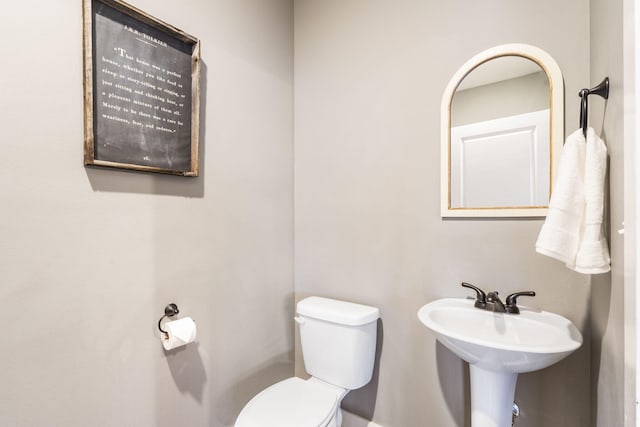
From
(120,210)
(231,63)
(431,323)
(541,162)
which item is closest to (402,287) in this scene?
(431,323)

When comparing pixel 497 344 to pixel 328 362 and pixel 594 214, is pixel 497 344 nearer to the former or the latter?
pixel 594 214

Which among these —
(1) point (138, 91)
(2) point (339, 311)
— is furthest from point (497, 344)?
(1) point (138, 91)

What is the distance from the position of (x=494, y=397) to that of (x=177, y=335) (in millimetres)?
1203

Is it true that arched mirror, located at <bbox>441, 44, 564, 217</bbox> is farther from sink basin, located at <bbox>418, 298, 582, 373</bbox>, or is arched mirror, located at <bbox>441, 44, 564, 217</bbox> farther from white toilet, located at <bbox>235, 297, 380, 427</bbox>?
white toilet, located at <bbox>235, 297, 380, 427</bbox>

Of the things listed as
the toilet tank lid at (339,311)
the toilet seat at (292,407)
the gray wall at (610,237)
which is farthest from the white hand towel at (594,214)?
the toilet seat at (292,407)

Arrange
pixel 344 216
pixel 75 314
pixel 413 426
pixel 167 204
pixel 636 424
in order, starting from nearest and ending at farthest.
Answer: pixel 636 424, pixel 75 314, pixel 167 204, pixel 413 426, pixel 344 216

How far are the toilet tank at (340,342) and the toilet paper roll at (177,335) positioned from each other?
0.55 metres

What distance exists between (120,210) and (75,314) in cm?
38

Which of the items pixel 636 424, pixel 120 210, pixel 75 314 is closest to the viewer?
pixel 636 424

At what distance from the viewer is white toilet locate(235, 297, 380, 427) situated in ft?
4.26

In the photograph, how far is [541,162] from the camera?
3.99 feet

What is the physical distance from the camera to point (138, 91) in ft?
3.82

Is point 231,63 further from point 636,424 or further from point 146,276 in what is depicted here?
point 636,424

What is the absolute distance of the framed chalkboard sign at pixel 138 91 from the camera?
1060mm
